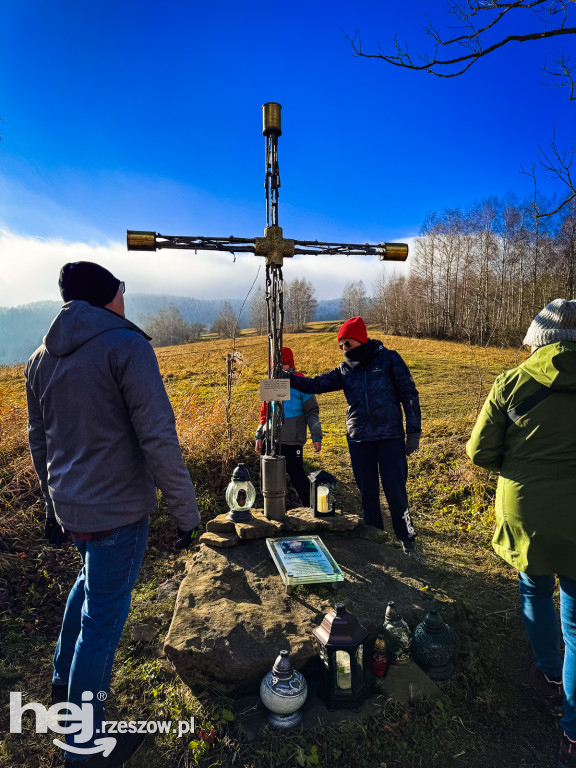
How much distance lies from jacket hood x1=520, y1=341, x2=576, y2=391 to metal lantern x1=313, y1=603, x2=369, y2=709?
1.76 m

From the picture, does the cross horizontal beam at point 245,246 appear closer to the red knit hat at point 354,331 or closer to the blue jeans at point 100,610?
the red knit hat at point 354,331

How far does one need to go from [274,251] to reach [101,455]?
231cm

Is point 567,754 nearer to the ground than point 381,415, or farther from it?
nearer to the ground

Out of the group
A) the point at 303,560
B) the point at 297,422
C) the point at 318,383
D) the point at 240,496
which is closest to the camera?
the point at 303,560

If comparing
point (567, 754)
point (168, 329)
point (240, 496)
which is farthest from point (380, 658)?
point (168, 329)

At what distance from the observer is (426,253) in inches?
1337

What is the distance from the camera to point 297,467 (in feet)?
17.1

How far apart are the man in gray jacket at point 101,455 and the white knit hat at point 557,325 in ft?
6.56

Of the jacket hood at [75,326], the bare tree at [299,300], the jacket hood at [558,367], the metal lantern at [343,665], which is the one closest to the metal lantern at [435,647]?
A: the metal lantern at [343,665]

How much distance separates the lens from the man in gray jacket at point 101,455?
6.56 ft

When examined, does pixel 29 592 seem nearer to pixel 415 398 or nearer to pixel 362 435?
pixel 362 435

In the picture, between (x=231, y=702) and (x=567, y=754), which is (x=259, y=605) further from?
(x=567, y=754)

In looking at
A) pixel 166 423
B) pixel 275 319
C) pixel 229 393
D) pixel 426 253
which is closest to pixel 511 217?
pixel 426 253

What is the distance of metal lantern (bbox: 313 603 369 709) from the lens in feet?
8.16
